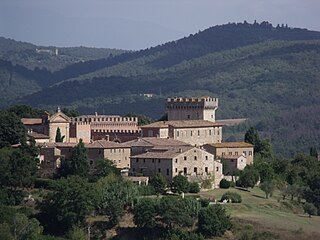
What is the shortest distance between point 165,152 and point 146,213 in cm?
747

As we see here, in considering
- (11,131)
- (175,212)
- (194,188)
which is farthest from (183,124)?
(175,212)

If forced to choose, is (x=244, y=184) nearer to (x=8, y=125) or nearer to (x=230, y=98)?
(x=8, y=125)

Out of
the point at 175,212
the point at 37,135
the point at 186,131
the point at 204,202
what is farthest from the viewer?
the point at 37,135

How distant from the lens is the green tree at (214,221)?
6372cm

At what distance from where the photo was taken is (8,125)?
2985 inches

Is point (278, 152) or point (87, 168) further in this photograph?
point (278, 152)

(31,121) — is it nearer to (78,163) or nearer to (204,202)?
(78,163)

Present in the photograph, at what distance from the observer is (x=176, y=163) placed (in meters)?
69.9

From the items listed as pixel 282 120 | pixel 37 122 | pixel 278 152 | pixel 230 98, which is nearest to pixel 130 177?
pixel 37 122

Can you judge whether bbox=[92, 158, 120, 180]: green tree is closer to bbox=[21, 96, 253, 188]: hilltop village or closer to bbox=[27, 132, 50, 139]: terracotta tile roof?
bbox=[21, 96, 253, 188]: hilltop village

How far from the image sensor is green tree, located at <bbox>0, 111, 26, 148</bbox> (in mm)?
75944

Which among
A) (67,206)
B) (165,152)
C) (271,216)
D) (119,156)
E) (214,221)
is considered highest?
(165,152)

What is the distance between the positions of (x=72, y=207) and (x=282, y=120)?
329ft

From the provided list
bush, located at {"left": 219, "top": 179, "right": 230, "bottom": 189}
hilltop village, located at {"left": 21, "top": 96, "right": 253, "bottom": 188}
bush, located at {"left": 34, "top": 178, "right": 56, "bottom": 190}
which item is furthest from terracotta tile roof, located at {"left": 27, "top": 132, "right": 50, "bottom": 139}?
bush, located at {"left": 219, "top": 179, "right": 230, "bottom": 189}
